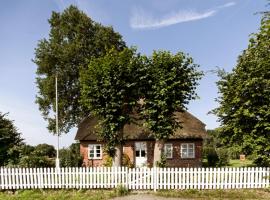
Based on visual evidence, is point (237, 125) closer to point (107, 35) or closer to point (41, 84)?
point (107, 35)

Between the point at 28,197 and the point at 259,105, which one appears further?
the point at 259,105

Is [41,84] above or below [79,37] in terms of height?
below

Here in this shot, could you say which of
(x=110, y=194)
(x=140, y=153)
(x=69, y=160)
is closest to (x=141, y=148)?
(x=140, y=153)

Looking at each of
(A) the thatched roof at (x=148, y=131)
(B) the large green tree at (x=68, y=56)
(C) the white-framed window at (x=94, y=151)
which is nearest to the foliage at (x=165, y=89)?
(A) the thatched roof at (x=148, y=131)

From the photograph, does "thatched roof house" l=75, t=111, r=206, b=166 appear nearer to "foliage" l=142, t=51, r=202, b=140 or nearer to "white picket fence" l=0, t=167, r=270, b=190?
"foliage" l=142, t=51, r=202, b=140

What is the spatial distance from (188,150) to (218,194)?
39.9 feet

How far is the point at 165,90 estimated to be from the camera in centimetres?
1916

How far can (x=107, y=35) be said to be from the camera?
3472 centimetres

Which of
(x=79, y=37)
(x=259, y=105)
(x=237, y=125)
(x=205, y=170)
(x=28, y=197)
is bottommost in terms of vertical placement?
(x=28, y=197)

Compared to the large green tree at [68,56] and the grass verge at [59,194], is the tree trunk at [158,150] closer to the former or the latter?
the grass verge at [59,194]

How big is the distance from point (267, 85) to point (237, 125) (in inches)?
111

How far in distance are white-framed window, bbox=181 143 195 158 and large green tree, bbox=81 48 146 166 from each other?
917cm

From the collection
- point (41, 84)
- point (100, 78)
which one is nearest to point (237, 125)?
point (100, 78)

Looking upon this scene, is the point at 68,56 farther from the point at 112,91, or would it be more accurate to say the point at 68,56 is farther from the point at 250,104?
the point at 250,104
